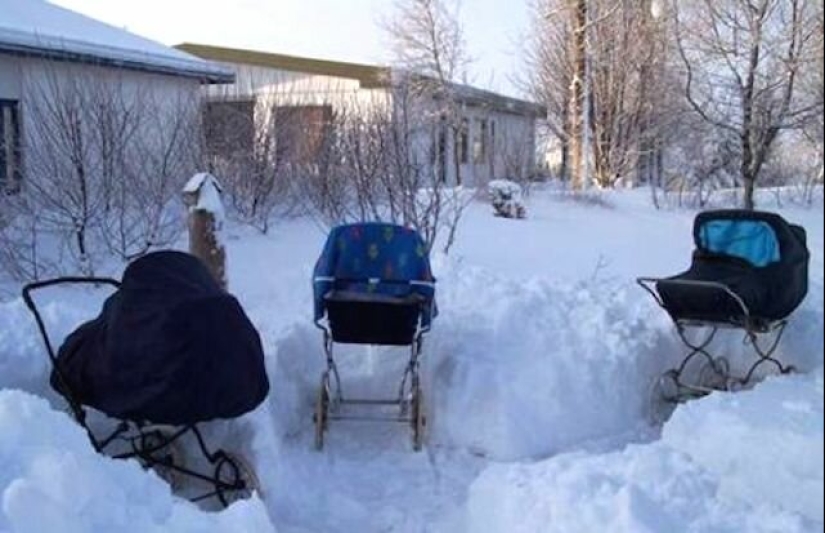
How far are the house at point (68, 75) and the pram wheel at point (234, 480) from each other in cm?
563

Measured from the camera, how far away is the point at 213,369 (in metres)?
3.83

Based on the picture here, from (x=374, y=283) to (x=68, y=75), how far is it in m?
5.98

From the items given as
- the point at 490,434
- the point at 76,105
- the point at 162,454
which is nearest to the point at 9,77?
the point at 76,105

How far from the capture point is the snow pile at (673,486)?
3.43 m

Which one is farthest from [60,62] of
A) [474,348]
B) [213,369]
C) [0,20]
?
[213,369]

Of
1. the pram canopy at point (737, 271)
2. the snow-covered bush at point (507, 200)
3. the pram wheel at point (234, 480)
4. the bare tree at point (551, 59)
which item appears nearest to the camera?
the pram wheel at point (234, 480)

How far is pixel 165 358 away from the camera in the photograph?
3.79 m

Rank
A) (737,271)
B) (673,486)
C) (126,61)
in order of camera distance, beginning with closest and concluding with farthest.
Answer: (673,486) → (737,271) → (126,61)

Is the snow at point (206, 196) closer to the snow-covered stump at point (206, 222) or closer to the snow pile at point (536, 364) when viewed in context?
the snow-covered stump at point (206, 222)

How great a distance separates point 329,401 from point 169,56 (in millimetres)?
9414

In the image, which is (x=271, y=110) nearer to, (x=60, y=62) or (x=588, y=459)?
(x=60, y=62)

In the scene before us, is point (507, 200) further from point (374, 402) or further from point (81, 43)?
point (374, 402)

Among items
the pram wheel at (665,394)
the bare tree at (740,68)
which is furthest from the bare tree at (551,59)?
the pram wheel at (665,394)

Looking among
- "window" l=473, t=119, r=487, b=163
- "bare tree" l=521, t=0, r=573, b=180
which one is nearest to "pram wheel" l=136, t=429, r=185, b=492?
"bare tree" l=521, t=0, r=573, b=180
